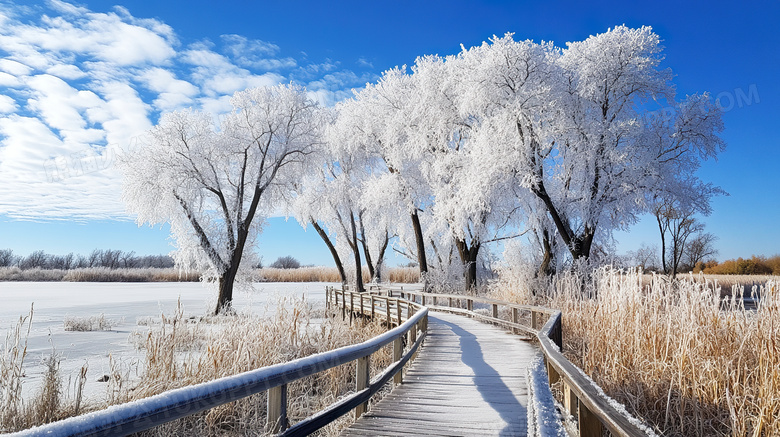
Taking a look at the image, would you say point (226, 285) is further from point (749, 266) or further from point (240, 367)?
point (749, 266)

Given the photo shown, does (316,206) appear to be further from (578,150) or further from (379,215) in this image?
(578,150)

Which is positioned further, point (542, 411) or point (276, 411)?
point (542, 411)

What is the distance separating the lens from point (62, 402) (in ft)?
19.4

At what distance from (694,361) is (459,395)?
8.86 ft

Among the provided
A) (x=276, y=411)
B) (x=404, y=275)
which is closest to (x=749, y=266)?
(x=404, y=275)

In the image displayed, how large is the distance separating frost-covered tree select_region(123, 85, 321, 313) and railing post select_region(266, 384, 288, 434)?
58.9 feet

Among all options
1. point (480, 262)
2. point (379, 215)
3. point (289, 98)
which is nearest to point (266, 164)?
point (289, 98)

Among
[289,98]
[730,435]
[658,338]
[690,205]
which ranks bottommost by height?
[730,435]

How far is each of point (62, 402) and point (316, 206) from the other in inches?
860

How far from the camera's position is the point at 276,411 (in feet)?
10.9

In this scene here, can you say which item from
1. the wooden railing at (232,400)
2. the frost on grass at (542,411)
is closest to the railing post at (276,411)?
the wooden railing at (232,400)

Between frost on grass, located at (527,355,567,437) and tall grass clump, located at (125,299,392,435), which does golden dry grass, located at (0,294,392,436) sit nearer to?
tall grass clump, located at (125,299,392,435)

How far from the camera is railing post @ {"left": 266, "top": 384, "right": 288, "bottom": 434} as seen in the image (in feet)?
10.9

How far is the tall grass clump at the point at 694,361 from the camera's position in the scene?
161 inches
